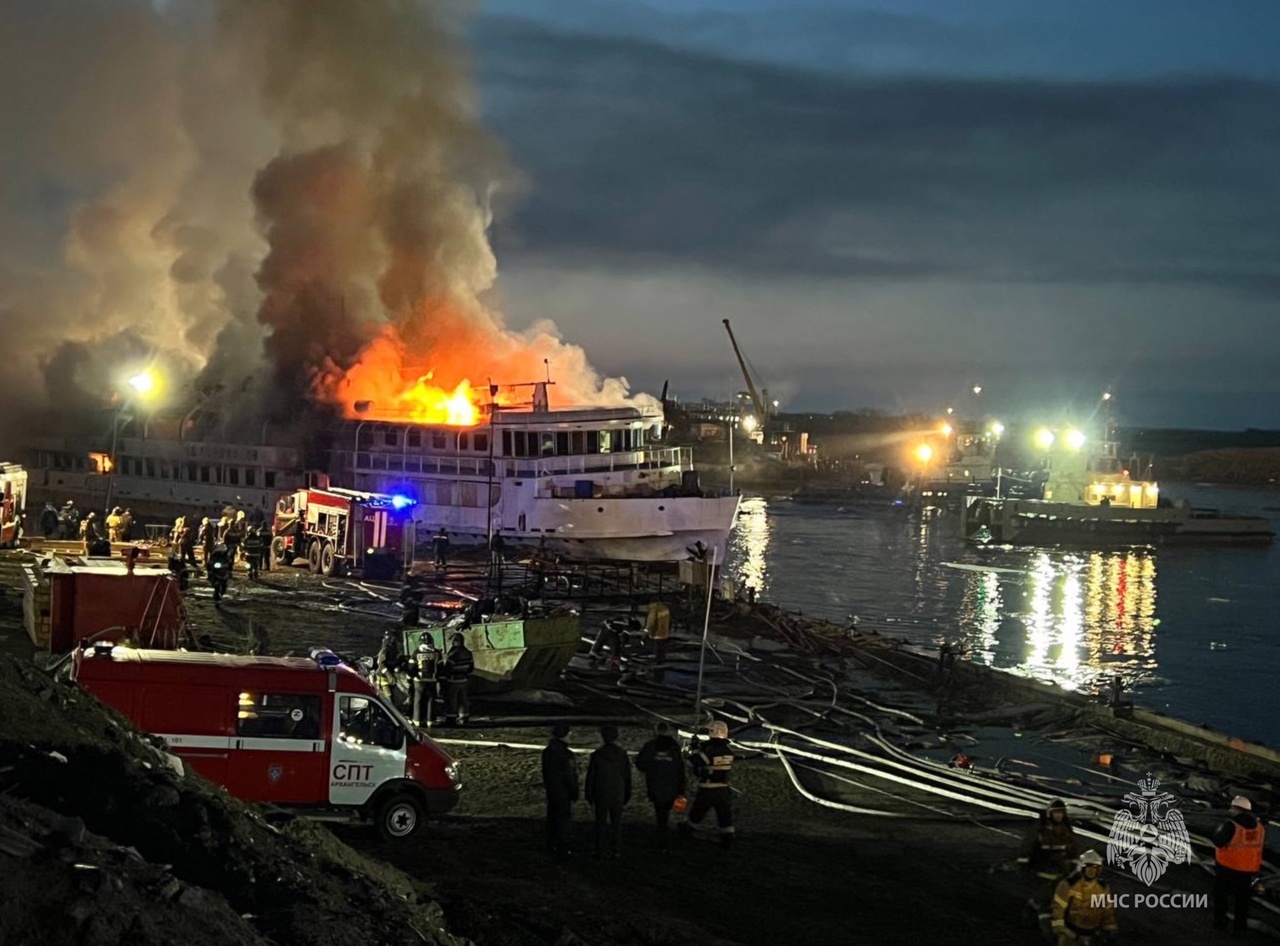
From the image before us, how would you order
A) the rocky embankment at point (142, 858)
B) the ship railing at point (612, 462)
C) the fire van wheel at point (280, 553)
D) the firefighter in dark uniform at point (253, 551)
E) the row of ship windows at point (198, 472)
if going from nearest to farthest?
the rocky embankment at point (142, 858) → the firefighter in dark uniform at point (253, 551) → the fire van wheel at point (280, 553) → the ship railing at point (612, 462) → the row of ship windows at point (198, 472)

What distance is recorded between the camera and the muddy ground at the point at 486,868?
21.0 feet

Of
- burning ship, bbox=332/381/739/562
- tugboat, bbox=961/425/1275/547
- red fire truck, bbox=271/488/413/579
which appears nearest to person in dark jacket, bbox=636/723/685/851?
red fire truck, bbox=271/488/413/579

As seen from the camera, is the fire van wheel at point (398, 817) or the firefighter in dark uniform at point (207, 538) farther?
the firefighter in dark uniform at point (207, 538)

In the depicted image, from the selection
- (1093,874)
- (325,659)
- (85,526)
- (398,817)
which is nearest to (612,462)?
(85,526)

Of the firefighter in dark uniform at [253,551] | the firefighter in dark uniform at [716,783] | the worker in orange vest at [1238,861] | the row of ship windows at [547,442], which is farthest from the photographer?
the row of ship windows at [547,442]

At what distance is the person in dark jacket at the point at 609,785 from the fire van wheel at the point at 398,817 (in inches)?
64.3

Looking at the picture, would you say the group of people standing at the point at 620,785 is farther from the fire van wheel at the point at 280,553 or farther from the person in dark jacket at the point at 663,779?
the fire van wheel at the point at 280,553

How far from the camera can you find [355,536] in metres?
35.0

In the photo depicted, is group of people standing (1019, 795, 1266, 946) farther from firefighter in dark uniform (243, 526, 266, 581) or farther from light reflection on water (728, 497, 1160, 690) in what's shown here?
firefighter in dark uniform (243, 526, 266, 581)

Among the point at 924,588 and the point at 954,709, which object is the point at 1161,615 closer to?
the point at 924,588

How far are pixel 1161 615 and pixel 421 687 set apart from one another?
1579 inches

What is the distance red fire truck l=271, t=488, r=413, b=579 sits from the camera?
34469 mm

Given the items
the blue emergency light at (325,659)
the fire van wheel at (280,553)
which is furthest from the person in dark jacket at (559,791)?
the fire van wheel at (280,553)

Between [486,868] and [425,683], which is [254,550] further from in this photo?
[486,868]
